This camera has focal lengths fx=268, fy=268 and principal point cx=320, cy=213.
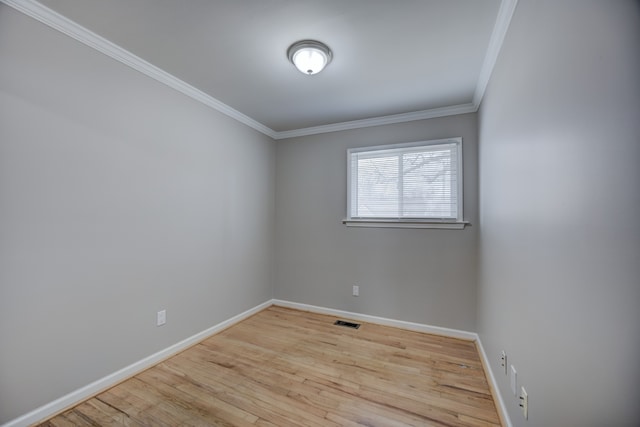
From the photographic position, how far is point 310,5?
1597 millimetres

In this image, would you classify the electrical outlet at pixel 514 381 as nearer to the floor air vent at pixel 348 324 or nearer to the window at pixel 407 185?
the window at pixel 407 185

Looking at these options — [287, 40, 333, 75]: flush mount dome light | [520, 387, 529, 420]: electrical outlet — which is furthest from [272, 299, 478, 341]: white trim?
[287, 40, 333, 75]: flush mount dome light

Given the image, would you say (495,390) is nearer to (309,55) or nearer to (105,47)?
(309,55)

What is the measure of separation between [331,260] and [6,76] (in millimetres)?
3114

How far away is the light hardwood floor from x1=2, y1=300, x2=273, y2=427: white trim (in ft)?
0.17

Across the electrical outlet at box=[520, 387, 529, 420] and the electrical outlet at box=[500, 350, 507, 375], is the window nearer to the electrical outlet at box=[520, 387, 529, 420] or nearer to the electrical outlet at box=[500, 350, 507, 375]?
the electrical outlet at box=[500, 350, 507, 375]

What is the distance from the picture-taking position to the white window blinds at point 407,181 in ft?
9.66

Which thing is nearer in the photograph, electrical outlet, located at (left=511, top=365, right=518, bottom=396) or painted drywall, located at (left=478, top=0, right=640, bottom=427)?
painted drywall, located at (left=478, top=0, right=640, bottom=427)

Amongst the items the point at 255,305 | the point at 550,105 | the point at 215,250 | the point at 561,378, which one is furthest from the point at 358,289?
the point at 550,105

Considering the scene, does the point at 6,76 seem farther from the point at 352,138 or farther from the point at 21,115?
the point at 352,138

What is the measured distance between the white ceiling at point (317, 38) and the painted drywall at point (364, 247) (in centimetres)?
63

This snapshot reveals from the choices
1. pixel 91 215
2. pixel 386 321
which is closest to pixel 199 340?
pixel 91 215

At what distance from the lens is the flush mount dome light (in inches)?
76.1

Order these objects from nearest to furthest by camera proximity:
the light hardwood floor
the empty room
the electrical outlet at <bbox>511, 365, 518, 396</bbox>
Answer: the empty room, the electrical outlet at <bbox>511, 365, 518, 396</bbox>, the light hardwood floor
